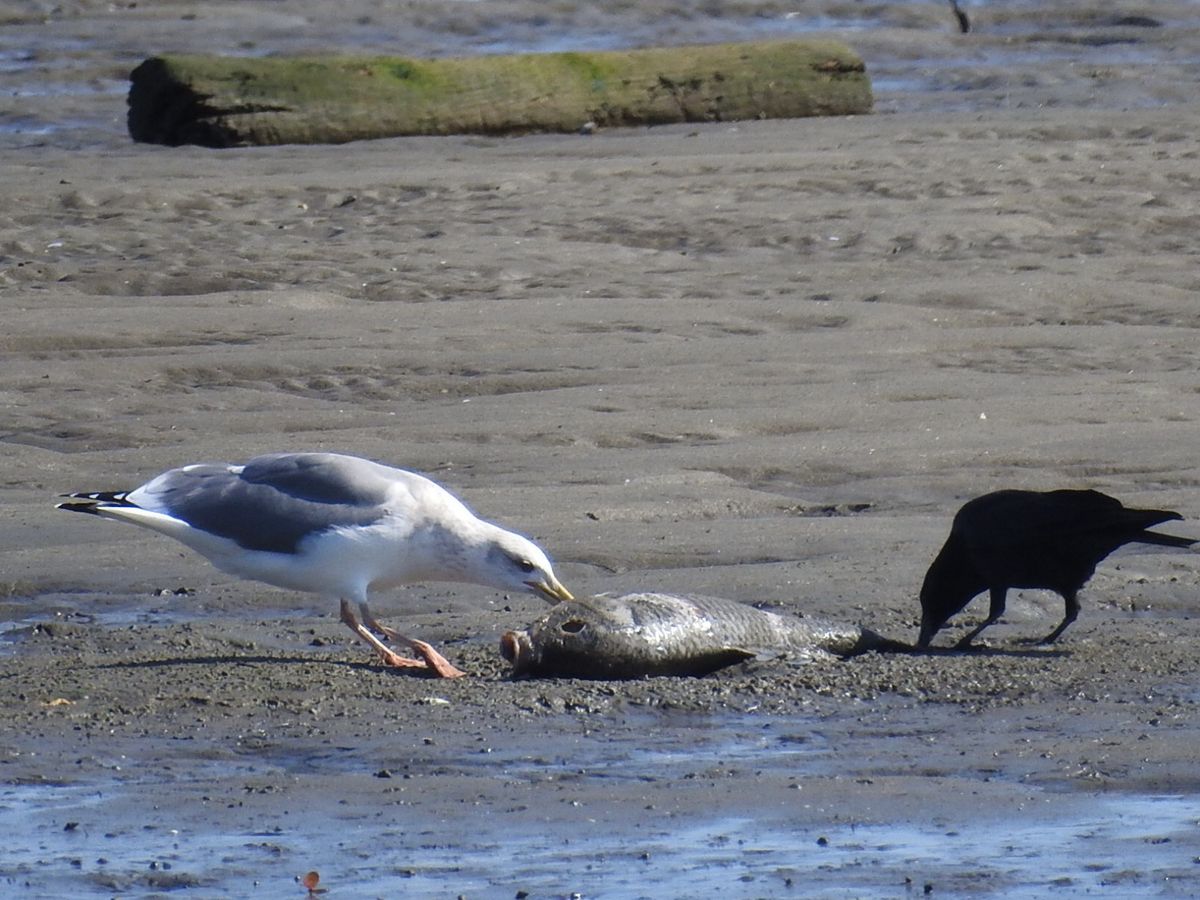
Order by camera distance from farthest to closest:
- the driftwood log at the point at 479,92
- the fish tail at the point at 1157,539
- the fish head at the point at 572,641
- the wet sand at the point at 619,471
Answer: the driftwood log at the point at 479,92, the fish tail at the point at 1157,539, the fish head at the point at 572,641, the wet sand at the point at 619,471

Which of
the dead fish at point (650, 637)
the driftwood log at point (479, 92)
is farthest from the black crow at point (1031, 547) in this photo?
the driftwood log at point (479, 92)

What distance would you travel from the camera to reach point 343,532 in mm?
5762

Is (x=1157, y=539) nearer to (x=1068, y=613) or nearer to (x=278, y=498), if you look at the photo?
(x=1068, y=613)

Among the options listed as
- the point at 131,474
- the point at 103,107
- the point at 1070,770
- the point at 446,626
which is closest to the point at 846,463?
the point at 446,626

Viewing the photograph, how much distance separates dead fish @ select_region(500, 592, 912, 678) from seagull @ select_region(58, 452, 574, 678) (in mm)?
207

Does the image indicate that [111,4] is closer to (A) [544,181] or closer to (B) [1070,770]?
(A) [544,181]

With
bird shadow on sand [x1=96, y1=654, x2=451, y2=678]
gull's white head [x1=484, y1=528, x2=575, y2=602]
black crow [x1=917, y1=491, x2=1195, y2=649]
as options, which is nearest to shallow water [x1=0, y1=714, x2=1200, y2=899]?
bird shadow on sand [x1=96, y1=654, x2=451, y2=678]

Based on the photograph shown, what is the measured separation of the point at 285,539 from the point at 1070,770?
7.04ft

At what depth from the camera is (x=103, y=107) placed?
Answer: 1712 cm

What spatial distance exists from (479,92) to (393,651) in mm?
9102

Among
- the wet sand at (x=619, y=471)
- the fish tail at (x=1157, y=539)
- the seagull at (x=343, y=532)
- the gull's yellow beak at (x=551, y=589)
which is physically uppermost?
the seagull at (x=343, y=532)

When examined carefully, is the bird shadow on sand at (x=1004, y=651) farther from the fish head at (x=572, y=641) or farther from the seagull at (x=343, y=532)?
the seagull at (x=343, y=532)

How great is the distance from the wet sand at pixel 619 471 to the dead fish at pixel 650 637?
79 millimetres

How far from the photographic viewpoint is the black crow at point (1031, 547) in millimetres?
5977
